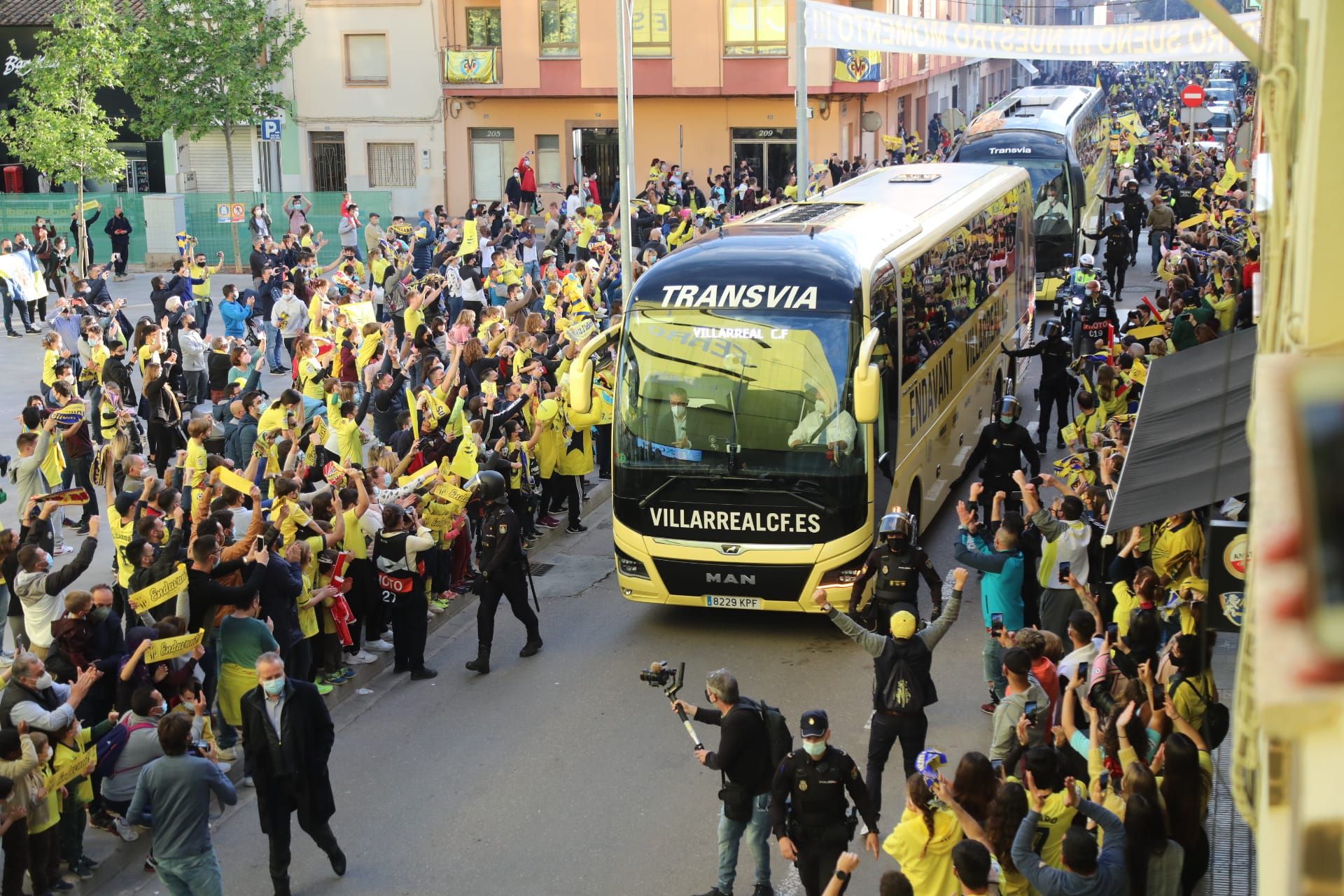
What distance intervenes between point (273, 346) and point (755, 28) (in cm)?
2282

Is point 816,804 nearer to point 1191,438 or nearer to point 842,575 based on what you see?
point 1191,438

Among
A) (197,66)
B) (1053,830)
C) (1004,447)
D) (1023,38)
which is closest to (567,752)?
(1053,830)

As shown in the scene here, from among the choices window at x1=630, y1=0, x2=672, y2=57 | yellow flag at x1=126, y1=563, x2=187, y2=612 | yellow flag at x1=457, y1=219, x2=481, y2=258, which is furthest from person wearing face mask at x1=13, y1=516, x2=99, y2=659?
window at x1=630, y1=0, x2=672, y2=57

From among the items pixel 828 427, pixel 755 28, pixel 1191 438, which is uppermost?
pixel 755 28

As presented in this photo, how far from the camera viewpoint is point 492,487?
12172 millimetres

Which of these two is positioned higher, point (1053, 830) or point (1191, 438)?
point (1191, 438)

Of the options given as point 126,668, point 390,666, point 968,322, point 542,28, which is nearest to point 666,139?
point 542,28

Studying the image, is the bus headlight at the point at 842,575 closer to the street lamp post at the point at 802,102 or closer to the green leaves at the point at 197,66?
the street lamp post at the point at 802,102

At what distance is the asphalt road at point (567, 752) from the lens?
Result: 9.31 metres

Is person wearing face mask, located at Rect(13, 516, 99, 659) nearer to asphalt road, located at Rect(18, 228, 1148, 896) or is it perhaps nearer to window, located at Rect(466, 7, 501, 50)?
asphalt road, located at Rect(18, 228, 1148, 896)

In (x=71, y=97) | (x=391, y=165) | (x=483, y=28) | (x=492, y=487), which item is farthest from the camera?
(x=391, y=165)

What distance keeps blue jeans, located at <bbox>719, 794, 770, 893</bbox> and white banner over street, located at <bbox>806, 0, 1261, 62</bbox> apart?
14.7 metres

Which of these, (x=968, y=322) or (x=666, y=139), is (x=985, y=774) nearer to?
(x=968, y=322)

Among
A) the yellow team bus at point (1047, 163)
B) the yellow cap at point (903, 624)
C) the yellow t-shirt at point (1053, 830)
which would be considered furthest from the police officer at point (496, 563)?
the yellow team bus at point (1047, 163)
